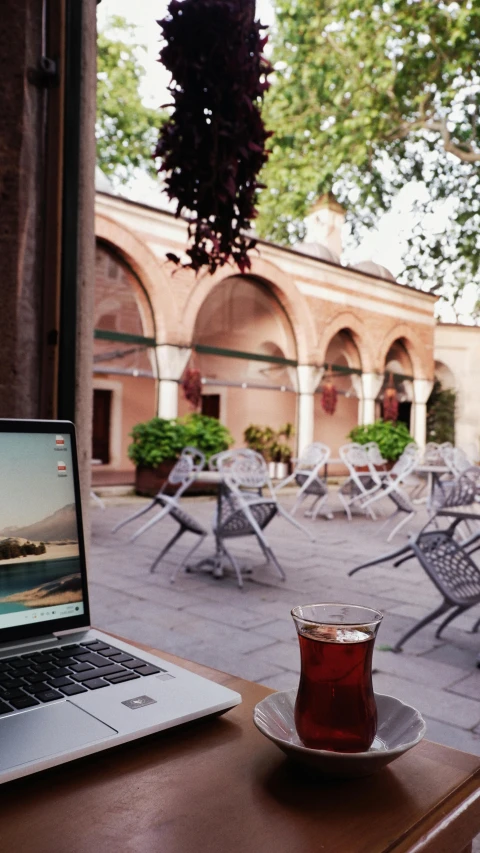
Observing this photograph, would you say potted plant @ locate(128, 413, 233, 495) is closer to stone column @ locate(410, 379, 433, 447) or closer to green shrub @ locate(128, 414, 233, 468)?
green shrub @ locate(128, 414, 233, 468)

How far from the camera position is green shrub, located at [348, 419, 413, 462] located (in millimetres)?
12938

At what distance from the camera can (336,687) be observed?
0.75 meters

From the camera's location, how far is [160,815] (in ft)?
2.10

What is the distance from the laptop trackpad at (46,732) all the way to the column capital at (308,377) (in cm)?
1353

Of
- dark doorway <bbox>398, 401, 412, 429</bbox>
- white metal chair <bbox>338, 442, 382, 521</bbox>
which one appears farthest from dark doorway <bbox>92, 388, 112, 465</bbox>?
dark doorway <bbox>398, 401, 412, 429</bbox>

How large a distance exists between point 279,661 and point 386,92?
933cm

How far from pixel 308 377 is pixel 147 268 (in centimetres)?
451

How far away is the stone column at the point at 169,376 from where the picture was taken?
1164cm

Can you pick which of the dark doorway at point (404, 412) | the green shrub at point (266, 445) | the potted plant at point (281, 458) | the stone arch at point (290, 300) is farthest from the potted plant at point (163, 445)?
the dark doorway at point (404, 412)

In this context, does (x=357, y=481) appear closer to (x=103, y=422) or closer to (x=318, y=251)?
(x=318, y=251)

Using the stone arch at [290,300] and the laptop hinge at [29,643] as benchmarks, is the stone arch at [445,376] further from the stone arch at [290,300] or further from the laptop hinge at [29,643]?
the laptop hinge at [29,643]

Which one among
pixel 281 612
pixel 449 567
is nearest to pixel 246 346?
pixel 281 612

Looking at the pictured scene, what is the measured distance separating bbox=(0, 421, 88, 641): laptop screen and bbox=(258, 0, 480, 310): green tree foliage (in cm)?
915

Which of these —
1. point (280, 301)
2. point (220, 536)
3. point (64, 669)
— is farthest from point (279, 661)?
point (280, 301)
